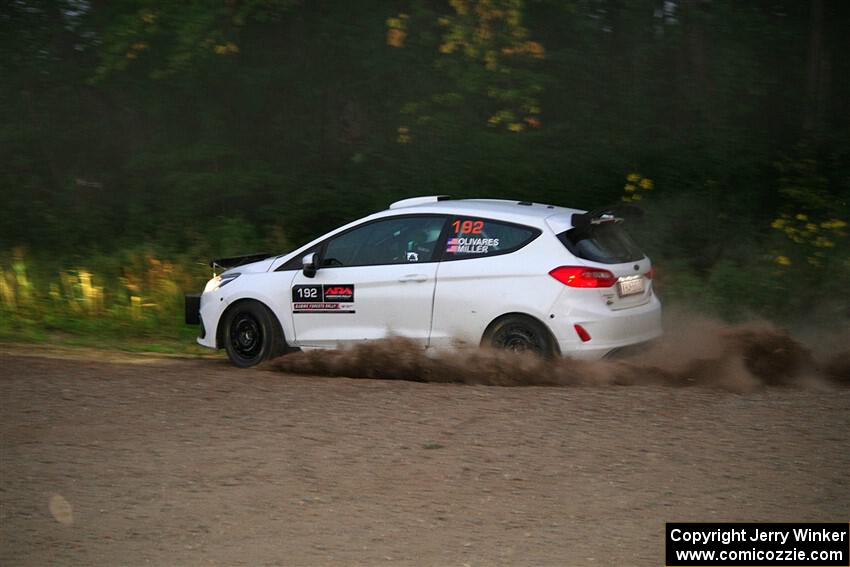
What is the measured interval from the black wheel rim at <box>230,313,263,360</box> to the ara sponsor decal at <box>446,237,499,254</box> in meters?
2.17

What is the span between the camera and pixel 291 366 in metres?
10.2

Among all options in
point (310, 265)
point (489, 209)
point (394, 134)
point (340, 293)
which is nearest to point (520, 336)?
point (489, 209)

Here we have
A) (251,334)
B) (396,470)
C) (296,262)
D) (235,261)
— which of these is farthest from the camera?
(235,261)

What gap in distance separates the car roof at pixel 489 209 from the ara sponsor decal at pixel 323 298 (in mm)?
846

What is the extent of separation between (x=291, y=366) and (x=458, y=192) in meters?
6.69

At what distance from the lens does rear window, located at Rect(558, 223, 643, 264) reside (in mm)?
9523

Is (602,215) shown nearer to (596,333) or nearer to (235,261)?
(596,333)

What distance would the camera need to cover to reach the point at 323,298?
10336mm

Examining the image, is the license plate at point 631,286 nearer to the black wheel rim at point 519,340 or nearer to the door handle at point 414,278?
the black wheel rim at point 519,340

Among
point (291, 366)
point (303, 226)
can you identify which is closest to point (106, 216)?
point (303, 226)

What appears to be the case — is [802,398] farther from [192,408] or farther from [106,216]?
[106,216]

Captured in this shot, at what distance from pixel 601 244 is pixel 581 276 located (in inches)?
23.3

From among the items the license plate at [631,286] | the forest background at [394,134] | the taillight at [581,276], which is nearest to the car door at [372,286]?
the taillight at [581,276]

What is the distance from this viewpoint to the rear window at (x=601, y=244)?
9523 mm
